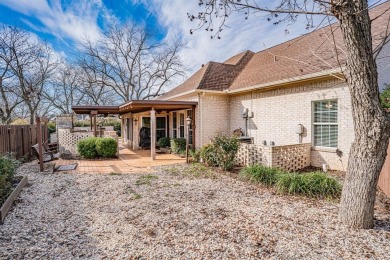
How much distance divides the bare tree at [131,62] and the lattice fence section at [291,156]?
84.2ft

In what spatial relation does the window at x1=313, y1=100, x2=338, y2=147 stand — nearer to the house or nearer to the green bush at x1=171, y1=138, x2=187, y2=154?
the house

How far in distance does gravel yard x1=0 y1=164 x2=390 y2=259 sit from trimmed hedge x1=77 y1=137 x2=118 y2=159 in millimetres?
5018

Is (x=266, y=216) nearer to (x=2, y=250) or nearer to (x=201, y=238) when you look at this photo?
(x=201, y=238)

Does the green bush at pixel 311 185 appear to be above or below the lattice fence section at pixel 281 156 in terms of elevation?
below

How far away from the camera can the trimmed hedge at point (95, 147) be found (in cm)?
1086

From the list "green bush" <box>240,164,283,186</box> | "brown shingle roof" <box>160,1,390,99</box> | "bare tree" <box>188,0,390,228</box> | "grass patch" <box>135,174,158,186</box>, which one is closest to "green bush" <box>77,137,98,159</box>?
"grass patch" <box>135,174,158,186</box>

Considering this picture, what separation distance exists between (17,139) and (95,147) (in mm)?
3080

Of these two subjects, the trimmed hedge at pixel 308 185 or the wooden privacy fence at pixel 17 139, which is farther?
the wooden privacy fence at pixel 17 139

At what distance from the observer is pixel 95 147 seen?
431 inches

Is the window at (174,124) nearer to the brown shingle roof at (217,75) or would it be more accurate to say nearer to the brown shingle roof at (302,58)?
the brown shingle roof at (217,75)

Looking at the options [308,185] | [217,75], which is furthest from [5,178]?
[217,75]

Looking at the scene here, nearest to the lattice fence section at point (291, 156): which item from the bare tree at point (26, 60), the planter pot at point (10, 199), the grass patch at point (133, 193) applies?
the grass patch at point (133, 193)

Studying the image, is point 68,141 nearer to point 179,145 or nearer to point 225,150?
point 179,145

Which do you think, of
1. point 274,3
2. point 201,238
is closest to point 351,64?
point 274,3
